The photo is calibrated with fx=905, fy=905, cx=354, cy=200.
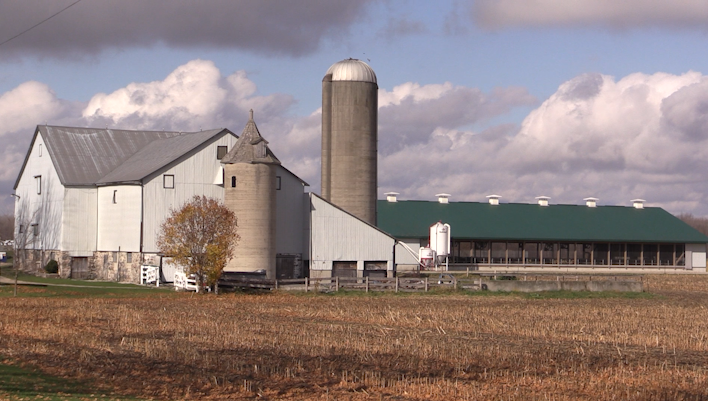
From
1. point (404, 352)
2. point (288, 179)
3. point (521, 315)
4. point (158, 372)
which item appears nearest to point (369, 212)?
point (288, 179)

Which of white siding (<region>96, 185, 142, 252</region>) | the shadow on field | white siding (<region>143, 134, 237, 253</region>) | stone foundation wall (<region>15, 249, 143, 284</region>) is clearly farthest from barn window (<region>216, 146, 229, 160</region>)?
the shadow on field

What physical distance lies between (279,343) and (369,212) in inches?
1571

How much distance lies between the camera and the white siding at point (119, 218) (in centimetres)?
5599

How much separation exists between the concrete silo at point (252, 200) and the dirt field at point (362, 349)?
12.2 metres

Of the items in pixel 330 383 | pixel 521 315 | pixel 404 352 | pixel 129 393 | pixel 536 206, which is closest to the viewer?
pixel 129 393

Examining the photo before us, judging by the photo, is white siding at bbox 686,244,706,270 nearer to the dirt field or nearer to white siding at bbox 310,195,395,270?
white siding at bbox 310,195,395,270

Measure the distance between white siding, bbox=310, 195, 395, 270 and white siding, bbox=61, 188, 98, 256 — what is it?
14975 mm

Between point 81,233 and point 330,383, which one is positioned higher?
point 81,233

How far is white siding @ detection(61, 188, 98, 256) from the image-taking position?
2383 inches

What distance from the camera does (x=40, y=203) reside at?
65125 mm

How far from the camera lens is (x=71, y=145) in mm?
64125

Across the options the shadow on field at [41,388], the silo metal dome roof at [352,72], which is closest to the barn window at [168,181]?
the silo metal dome roof at [352,72]

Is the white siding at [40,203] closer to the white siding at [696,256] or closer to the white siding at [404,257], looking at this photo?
the white siding at [404,257]

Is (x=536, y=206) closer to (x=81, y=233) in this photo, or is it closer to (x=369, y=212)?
(x=369, y=212)
